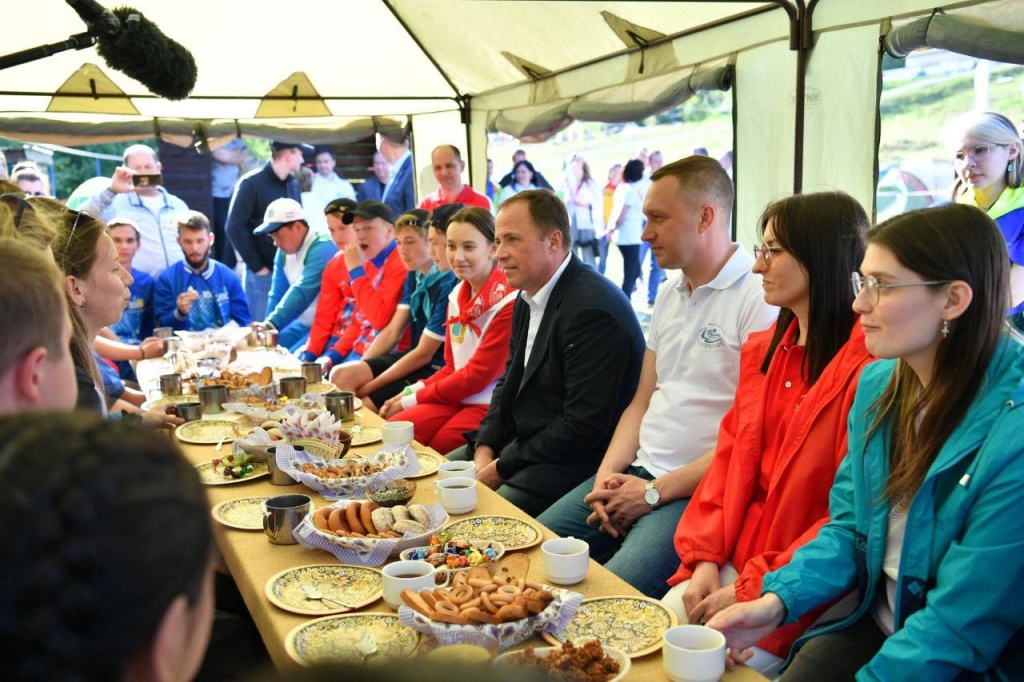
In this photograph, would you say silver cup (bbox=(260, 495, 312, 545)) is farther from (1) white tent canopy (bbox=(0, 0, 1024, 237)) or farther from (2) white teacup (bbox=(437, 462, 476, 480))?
(1) white tent canopy (bbox=(0, 0, 1024, 237))

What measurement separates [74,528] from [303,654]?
3.08 feet

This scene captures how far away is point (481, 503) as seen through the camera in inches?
84.0

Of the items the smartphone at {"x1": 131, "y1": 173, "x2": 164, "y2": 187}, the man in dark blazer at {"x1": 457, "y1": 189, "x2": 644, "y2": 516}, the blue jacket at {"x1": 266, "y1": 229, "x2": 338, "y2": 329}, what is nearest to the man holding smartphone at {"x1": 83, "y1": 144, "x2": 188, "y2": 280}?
the smartphone at {"x1": 131, "y1": 173, "x2": 164, "y2": 187}

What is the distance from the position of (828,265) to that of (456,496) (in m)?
1.04

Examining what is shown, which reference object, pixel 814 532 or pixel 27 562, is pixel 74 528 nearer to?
pixel 27 562

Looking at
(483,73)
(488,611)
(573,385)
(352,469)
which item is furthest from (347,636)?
(483,73)

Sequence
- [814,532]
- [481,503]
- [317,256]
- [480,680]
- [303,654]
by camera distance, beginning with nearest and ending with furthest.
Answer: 1. [480,680]
2. [303,654]
3. [814,532]
4. [481,503]
5. [317,256]

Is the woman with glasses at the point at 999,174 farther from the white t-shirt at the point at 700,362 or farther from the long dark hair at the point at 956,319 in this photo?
the long dark hair at the point at 956,319

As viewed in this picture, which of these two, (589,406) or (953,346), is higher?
(953,346)

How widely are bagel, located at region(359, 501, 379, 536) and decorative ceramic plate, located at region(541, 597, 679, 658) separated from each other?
53cm

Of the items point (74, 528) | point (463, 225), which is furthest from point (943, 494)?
point (463, 225)

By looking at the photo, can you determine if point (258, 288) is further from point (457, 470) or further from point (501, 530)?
point (501, 530)

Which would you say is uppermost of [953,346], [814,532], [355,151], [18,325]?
[355,151]

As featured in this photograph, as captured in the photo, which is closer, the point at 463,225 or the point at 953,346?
the point at 953,346
